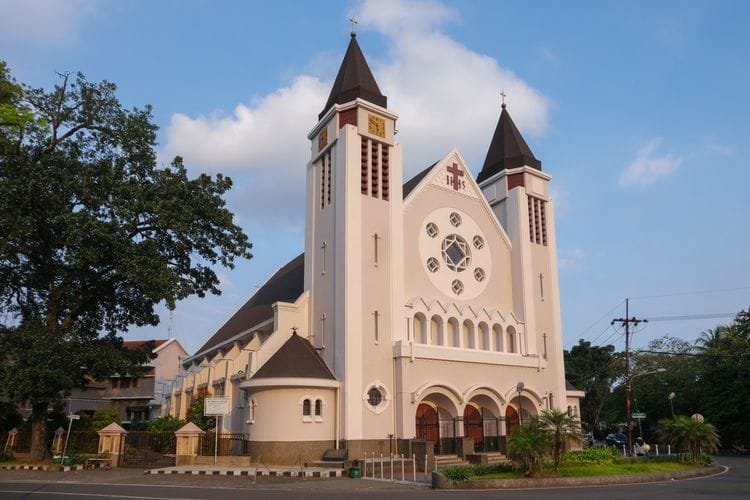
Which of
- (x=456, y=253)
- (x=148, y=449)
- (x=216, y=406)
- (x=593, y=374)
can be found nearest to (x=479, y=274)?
(x=456, y=253)

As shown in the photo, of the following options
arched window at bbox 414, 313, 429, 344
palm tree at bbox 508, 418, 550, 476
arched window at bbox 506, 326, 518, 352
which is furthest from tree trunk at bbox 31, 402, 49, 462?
arched window at bbox 506, 326, 518, 352

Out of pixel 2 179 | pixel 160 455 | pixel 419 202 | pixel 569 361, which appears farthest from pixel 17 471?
pixel 569 361

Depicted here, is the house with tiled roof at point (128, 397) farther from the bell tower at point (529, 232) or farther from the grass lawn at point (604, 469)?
the grass lawn at point (604, 469)

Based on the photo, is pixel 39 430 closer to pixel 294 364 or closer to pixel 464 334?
pixel 294 364

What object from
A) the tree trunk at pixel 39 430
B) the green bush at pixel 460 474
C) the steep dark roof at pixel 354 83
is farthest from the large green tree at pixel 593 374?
the tree trunk at pixel 39 430

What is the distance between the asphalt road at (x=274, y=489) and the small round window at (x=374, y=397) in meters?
5.76

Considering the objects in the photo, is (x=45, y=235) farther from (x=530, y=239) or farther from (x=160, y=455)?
(x=530, y=239)

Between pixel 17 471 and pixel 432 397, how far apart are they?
1718cm

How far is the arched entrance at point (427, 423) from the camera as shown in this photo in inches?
1109

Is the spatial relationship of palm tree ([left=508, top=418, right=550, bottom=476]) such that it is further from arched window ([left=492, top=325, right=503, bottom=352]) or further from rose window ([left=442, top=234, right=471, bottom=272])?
rose window ([left=442, top=234, right=471, bottom=272])

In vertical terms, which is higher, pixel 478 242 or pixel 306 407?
pixel 478 242

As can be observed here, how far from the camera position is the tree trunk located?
1056 inches

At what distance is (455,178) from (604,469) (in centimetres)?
1731

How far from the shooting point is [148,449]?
28984 mm
